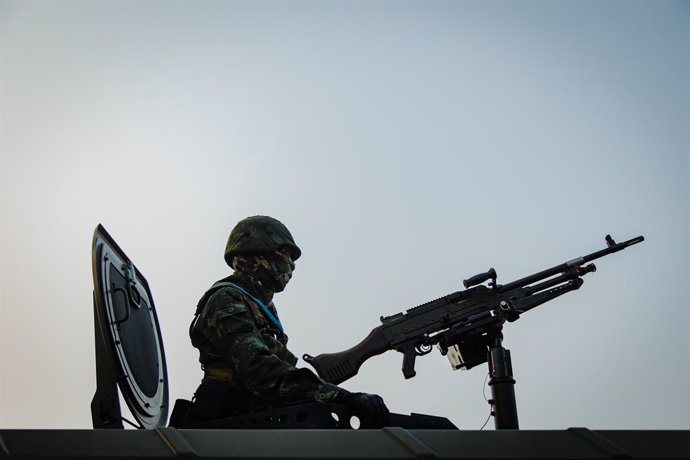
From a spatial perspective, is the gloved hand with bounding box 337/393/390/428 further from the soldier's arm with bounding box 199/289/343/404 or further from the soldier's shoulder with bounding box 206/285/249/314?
the soldier's shoulder with bounding box 206/285/249/314

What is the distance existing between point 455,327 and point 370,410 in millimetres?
→ 3510

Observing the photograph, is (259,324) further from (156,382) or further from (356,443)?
(356,443)

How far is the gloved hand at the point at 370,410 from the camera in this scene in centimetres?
545

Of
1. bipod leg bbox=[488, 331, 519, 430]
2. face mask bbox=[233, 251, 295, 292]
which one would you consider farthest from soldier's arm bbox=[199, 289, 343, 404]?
bipod leg bbox=[488, 331, 519, 430]

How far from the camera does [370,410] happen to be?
5.45m

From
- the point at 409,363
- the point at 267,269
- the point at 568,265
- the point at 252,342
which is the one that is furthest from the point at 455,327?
the point at 252,342

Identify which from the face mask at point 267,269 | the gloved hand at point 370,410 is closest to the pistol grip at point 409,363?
the face mask at point 267,269

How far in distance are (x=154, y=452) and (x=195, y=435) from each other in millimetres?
211

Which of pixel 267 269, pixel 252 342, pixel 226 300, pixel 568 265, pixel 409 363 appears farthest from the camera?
pixel 568 265

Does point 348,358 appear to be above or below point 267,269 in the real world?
below

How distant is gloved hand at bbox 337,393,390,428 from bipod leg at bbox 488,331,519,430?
0.69 m

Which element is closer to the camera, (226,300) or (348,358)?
(226,300)

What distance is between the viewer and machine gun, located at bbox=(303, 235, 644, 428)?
336 inches

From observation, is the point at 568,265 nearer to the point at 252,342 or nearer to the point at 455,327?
the point at 455,327
